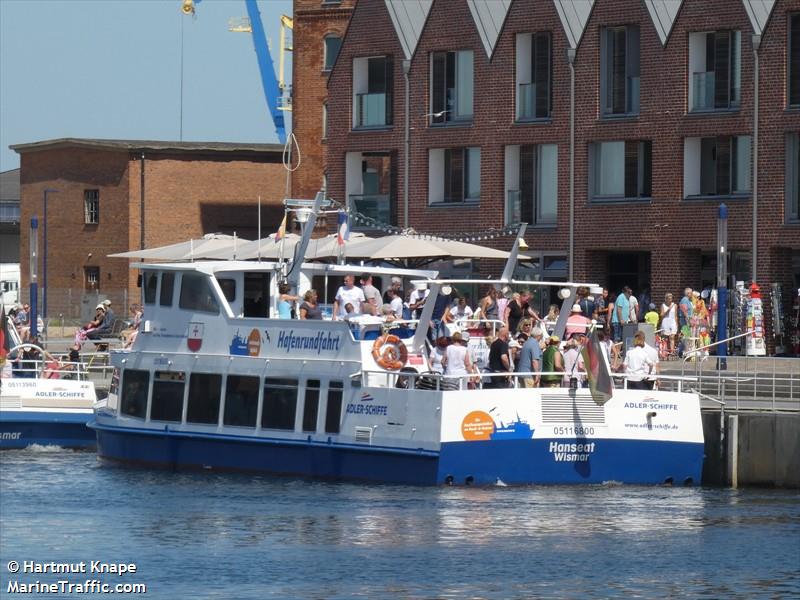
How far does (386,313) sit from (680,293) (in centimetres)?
2003

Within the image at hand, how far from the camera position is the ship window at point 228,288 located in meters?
34.0

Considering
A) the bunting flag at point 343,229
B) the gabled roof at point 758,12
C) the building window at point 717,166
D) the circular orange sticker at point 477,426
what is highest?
the gabled roof at point 758,12

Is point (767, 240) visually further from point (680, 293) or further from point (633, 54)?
point (633, 54)

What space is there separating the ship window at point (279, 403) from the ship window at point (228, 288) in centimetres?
171

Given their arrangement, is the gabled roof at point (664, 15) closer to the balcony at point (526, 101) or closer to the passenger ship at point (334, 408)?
the balcony at point (526, 101)

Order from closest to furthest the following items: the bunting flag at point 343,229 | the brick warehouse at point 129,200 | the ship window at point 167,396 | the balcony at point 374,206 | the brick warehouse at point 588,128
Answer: the bunting flag at point 343,229 < the ship window at point 167,396 < the brick warehouse at point 588,128 < the balcony at point 374,206 < the brick warehouse at point 129,200

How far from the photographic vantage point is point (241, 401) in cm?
3372

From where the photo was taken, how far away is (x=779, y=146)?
4938 cm

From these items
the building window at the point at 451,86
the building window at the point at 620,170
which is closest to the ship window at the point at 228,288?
the building window at the point at 620,170

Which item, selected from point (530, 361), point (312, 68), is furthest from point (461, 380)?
point (312, 68)

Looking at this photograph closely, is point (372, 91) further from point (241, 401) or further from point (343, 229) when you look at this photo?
point (241, 401)

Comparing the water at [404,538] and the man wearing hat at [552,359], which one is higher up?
the man wearing hat at [552,359]

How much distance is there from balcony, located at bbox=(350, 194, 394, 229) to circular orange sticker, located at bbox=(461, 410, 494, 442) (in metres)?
27.9

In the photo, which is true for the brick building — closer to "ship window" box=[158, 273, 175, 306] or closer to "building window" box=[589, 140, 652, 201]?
"building window" box=[589, 140, 652, 201]
